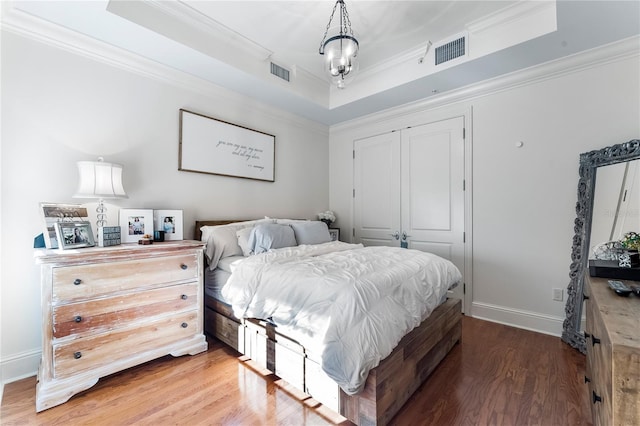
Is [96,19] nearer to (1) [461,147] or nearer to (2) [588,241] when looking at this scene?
(1) [461,147]

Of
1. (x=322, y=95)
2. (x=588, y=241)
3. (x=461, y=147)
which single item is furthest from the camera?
Answer: (x=322, y=95)

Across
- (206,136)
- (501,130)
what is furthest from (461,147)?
(206,136)

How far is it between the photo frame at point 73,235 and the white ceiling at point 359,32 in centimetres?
151

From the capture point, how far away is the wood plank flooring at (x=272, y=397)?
1596 mm

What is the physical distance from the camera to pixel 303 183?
4242 mm

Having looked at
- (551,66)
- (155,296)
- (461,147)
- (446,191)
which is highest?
(551,66)

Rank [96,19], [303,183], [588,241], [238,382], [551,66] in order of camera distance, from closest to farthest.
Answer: [238,382], [96,19], [588,241], [551,66], [303,183]

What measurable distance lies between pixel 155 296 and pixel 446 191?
320 cm

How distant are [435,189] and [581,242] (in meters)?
1.45

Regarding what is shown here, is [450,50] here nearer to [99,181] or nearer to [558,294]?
[558,294]

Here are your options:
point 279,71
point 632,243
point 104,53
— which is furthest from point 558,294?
point 104,53

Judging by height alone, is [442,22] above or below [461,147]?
above

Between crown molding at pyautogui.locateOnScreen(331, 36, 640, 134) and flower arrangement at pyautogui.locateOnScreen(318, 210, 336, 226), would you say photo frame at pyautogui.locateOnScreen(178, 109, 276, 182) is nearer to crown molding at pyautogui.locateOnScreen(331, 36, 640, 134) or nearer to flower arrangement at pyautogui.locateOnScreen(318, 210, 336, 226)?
flower arrangement at pyautogui.locateOnScreen(318, 210, 336, 226)

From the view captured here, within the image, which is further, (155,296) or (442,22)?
(442,22)
